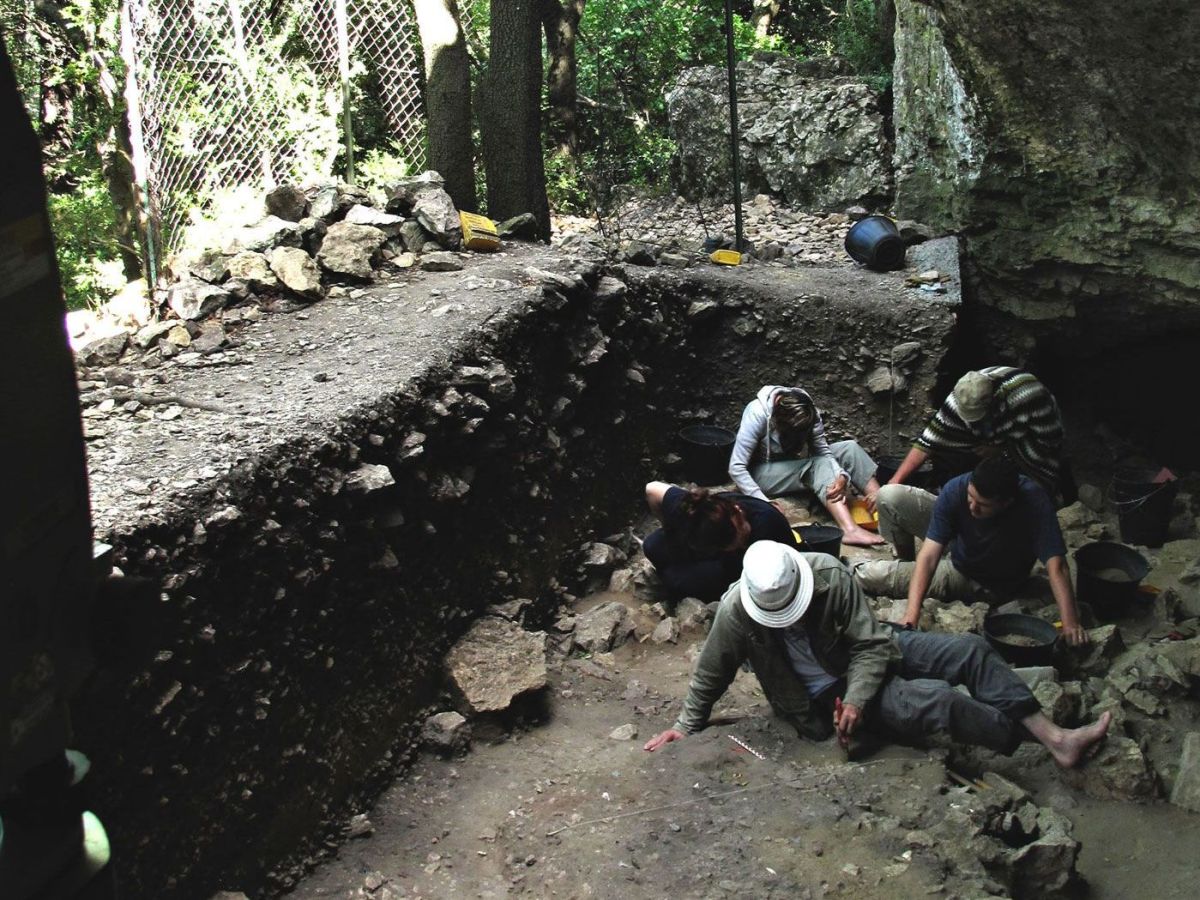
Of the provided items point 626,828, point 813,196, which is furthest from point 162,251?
point 813,196

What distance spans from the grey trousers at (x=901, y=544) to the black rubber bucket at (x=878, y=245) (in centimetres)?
303

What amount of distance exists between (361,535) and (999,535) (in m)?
3.31

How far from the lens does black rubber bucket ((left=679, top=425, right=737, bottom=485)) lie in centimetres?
823

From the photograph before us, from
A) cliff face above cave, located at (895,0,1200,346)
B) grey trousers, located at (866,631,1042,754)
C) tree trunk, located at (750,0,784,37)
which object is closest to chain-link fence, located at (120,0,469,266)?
cliff face above cave, located at (895,0,1200,346)

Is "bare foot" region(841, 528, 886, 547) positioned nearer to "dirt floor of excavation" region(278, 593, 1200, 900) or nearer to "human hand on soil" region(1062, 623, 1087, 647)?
"human hand on soil" region(1062, 623, 1087, 647)

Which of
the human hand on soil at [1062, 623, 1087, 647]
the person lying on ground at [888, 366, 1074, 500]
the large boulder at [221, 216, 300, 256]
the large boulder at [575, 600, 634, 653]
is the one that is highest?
the large boulder at [221, 216, 300, 256]

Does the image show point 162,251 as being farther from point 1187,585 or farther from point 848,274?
point 1187,585

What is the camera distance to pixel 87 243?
26.6 ft

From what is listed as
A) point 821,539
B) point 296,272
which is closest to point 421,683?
point 296,272

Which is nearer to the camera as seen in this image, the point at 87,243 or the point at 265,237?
the point at 265,237

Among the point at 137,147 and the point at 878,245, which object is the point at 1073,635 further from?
the point at 137,147

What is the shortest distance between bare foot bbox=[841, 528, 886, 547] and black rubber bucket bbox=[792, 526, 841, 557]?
163mm

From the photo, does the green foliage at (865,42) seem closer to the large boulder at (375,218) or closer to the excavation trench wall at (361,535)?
the excavation trench wall at (361,535)

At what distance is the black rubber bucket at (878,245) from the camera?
29.7 feet
